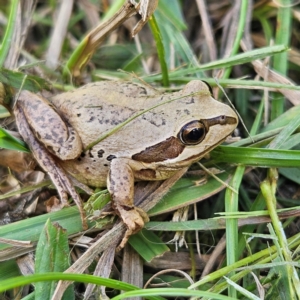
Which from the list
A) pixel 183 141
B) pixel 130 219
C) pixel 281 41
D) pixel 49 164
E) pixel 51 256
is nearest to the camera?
pixel 51 256

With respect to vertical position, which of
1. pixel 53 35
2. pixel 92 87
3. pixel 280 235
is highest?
pixel 53 35

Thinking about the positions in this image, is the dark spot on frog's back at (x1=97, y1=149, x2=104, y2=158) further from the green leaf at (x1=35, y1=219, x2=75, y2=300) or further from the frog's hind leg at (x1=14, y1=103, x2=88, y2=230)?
the green leaf at (x1=35, y1=219, x2=75, y2=300)

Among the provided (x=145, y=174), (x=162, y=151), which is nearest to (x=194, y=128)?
(x=162, y=151)

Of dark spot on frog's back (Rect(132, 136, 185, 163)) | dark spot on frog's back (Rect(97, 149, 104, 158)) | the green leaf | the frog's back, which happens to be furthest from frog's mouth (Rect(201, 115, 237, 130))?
the green leaf

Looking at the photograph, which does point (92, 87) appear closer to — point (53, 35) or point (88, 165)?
point (88, 165)

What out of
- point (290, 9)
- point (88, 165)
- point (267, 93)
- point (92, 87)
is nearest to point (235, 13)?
point (290, 9)

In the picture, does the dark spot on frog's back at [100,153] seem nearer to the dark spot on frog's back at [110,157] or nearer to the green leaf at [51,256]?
the dark spot on frog's back at [110,157]

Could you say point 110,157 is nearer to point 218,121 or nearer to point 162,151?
point 162,151

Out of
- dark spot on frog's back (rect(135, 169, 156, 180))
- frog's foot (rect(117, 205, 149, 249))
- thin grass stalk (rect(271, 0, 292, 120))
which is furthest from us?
thin grass stalk (rect(271, 0, 292, 120))
